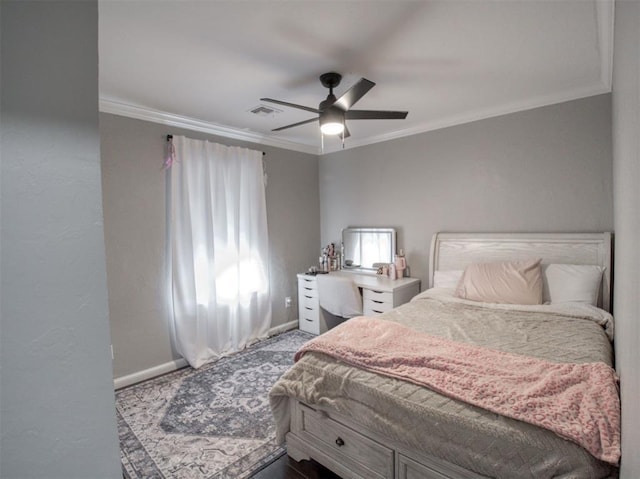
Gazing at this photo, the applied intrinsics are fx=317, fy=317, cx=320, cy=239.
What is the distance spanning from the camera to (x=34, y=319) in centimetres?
73

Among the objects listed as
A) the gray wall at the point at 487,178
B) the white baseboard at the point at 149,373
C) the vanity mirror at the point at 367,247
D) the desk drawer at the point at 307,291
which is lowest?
the white baseboard at the point at 149,373

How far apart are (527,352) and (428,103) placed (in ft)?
7.15

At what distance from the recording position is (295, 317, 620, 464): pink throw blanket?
1.12m

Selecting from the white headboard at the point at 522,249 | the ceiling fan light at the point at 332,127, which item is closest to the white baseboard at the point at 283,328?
the white headboard at the point at 522,249

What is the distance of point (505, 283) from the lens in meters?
2.61

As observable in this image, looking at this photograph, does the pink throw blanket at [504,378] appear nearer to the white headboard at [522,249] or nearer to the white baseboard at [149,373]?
the white headboard at [522,249]

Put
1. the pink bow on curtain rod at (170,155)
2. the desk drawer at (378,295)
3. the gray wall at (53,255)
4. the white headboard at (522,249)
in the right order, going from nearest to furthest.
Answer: the gray wall at (53,255)
the white headboard at (522,249)
the pink bow on curtain rod at (170,155)
the desk drawer at (378,295)

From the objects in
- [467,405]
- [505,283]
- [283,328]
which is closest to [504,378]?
[467,405]

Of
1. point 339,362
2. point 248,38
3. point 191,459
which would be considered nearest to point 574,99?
point 248,38

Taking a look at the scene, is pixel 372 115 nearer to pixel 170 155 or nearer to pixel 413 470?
pixel 170 155

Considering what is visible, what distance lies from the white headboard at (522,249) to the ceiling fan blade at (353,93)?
1.90 meters

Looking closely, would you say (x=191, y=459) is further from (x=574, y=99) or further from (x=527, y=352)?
(x=574, y=99)

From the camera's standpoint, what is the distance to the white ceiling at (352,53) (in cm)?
160

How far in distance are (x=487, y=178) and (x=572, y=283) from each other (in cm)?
121
